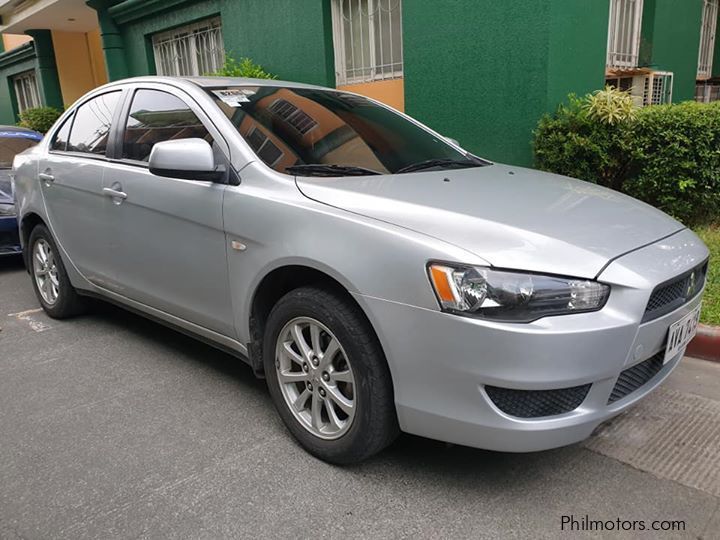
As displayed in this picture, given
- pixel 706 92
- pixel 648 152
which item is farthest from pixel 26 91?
pixel 648 152

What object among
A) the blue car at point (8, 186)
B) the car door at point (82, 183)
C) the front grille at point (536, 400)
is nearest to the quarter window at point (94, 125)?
the car door at point (82, 183)

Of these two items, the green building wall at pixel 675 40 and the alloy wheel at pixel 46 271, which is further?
the green building wall at pixel 675 40

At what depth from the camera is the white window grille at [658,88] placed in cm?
846

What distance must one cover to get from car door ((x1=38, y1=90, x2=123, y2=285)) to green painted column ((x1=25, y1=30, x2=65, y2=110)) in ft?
Result: 45.5

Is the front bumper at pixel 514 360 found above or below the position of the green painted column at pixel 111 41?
below

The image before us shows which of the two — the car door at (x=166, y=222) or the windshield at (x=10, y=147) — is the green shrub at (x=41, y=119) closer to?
the windshield at (x=10, y=147)

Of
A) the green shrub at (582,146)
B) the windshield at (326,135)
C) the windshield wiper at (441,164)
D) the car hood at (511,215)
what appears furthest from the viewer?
the green shrub at (582,146)

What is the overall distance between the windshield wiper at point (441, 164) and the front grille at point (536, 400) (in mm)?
1415

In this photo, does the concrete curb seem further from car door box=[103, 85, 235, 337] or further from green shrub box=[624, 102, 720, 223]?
car door box=[103, 85, 235, 337]

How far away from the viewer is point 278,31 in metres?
9.07

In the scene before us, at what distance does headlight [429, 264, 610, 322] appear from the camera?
2.10m

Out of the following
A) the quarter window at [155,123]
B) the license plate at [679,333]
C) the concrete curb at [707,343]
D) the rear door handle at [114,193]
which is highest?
the quarter window at [155,123]

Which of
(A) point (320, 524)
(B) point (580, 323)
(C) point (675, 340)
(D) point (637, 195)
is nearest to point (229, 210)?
(A) point (320, 524)

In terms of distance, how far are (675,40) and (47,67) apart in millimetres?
15046
